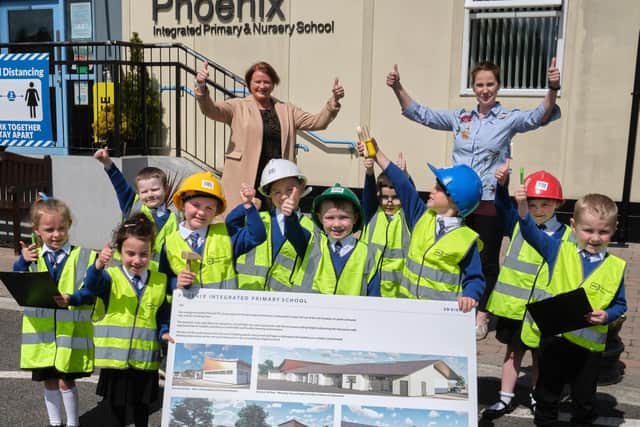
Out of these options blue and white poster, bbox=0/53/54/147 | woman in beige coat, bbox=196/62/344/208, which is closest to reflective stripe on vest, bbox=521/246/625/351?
woman in beige coat, bbox=196/62/344/208

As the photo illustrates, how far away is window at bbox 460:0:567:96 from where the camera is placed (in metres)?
8.69

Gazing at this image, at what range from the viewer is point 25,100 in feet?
27.0

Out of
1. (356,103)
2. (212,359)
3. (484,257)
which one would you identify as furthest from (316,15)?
(212,359)

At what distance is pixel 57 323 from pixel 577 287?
274 centimetres

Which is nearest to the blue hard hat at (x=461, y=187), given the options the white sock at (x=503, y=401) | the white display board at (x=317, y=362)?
the white display board at (x=317, y=362)

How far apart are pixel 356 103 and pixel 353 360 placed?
23.8 feet

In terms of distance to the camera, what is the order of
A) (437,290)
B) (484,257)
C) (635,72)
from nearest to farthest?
(437,290) → (484,257) → (635,72)

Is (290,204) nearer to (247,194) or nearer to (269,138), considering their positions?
(247,194)

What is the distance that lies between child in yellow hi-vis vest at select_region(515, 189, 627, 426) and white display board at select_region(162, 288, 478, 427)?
87 centimetres

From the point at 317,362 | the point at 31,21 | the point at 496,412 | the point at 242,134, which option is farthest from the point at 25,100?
the point at 496,412

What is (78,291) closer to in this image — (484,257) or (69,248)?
(69,248)

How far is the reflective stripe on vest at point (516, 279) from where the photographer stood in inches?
152

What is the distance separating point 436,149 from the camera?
30.6 feet

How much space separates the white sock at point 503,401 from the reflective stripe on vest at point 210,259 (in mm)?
1782
